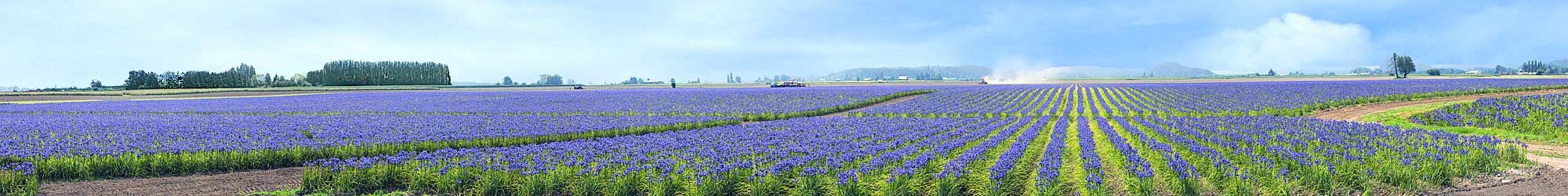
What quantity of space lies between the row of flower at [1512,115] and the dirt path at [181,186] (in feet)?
85.0

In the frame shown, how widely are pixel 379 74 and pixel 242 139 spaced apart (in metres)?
151

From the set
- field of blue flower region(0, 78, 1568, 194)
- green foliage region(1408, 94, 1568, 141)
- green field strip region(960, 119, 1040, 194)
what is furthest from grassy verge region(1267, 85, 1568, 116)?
green field strip region(960, 119, 1040, 194)

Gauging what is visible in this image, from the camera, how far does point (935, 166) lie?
1134cm

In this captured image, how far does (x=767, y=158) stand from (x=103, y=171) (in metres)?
11.0

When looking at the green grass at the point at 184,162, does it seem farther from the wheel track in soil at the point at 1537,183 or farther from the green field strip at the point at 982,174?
the wheel track in soil at the point at 1537,183

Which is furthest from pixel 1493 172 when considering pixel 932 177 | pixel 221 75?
pixel 221 75

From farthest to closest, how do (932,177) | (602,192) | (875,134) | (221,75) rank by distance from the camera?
1. (221,75)
2. (875,134)
3. (932,177)
4. (602,192)

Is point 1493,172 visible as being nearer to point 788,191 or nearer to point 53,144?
point 788,191

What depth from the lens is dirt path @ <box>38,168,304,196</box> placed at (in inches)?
426

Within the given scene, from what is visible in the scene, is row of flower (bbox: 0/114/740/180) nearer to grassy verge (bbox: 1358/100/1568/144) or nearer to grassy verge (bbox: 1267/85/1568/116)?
grassy verge (bbox: 1358/100/1568/144)

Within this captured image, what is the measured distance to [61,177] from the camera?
38.8ft

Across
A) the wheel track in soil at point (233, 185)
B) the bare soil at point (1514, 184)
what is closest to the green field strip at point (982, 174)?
the bare soil at point (1514, 184)

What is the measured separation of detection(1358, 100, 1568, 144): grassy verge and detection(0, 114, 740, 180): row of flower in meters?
20.2

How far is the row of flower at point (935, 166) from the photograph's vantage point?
9.45 m
